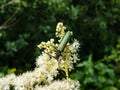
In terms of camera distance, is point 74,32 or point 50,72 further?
point 74,32

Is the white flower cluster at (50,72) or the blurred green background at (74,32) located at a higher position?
the blurred green background at (74,32)

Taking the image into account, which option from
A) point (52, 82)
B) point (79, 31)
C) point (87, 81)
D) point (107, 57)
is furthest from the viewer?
point (79, 31)

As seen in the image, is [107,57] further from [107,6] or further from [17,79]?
[17,79]

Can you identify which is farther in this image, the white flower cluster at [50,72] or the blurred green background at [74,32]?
the blurred green background at [74,32]

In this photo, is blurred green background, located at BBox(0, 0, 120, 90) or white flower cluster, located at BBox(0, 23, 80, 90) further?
blurred green background, located at BBox(0, 0, 120, 90)

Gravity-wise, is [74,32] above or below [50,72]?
above

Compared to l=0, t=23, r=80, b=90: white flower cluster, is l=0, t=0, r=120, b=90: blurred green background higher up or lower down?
higher up

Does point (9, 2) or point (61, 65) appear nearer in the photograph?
point (61, 65)

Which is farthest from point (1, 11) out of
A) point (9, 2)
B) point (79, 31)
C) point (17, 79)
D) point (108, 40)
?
point (17, 79)
